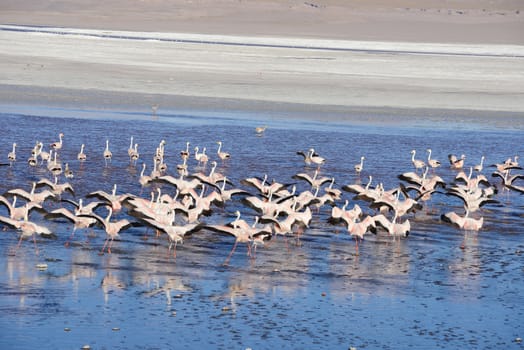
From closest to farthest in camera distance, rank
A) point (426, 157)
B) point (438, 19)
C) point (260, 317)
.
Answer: point (260, 317), point (426, 157), point (438, 19)

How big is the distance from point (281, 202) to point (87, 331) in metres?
6.08

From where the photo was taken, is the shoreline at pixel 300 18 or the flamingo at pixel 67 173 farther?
the shoreline at pixel 300 18

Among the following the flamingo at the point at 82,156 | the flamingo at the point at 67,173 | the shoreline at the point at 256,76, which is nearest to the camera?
the flamingo at the point at 67,173

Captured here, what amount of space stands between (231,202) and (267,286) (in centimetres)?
578

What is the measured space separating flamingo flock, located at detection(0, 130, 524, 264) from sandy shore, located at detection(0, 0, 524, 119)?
9.74 m

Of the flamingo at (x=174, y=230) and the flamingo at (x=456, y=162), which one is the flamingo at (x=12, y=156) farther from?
the flamingo at (x=456, y=162)

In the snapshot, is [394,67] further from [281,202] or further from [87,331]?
[87,331]

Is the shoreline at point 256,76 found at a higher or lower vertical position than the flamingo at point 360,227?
higher

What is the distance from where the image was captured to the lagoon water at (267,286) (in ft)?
36.8

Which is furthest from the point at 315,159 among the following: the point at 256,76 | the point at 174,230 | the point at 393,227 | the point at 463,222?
the point at 256,76

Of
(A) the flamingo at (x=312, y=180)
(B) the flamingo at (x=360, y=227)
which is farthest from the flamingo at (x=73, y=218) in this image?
(A) the flamingo at (x=312, y=180)

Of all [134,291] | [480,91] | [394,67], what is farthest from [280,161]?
[394,67]

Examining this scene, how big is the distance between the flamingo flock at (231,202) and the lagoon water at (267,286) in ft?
0.60

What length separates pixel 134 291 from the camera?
41.2 ft
